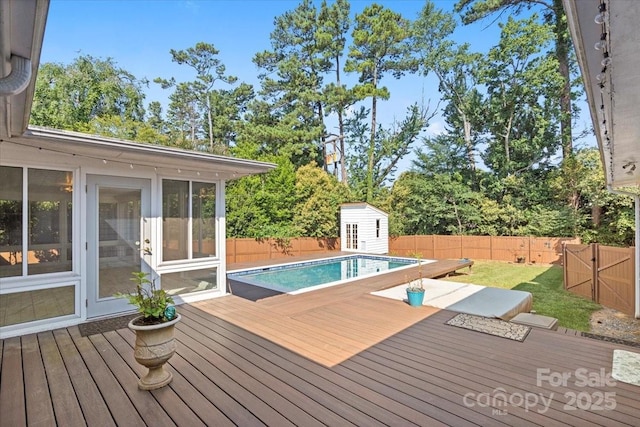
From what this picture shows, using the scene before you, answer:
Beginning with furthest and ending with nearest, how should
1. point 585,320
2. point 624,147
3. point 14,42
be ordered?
point 585,320 → point 624,147 → point 14,42

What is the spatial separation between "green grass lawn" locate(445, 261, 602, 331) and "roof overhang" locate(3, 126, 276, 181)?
20.9 feet

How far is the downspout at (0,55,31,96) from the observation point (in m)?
1.64

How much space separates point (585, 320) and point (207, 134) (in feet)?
75.8

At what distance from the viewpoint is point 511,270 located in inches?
451

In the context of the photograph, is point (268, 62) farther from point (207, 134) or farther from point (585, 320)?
point (585, 320)

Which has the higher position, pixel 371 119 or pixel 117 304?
pixel 371 119

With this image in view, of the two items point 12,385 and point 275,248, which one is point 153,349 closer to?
point 12,385

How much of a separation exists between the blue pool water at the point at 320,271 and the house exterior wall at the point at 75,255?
9.89ft

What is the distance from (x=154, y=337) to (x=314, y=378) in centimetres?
139

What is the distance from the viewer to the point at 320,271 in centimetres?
1146

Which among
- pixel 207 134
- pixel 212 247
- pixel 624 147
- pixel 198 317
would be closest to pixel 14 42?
pixel 198 317

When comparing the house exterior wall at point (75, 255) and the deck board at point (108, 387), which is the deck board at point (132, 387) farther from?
the house exterior wall at point (75, 255)

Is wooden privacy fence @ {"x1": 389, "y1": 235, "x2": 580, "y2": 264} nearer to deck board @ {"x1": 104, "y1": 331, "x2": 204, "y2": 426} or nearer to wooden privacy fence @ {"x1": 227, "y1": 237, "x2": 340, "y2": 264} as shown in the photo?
wooden privacy fence @ {"x1": 227, "y1": 237, "x2": 340, "y2": 264}

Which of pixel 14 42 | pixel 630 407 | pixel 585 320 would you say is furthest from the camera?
pixel 585 320
